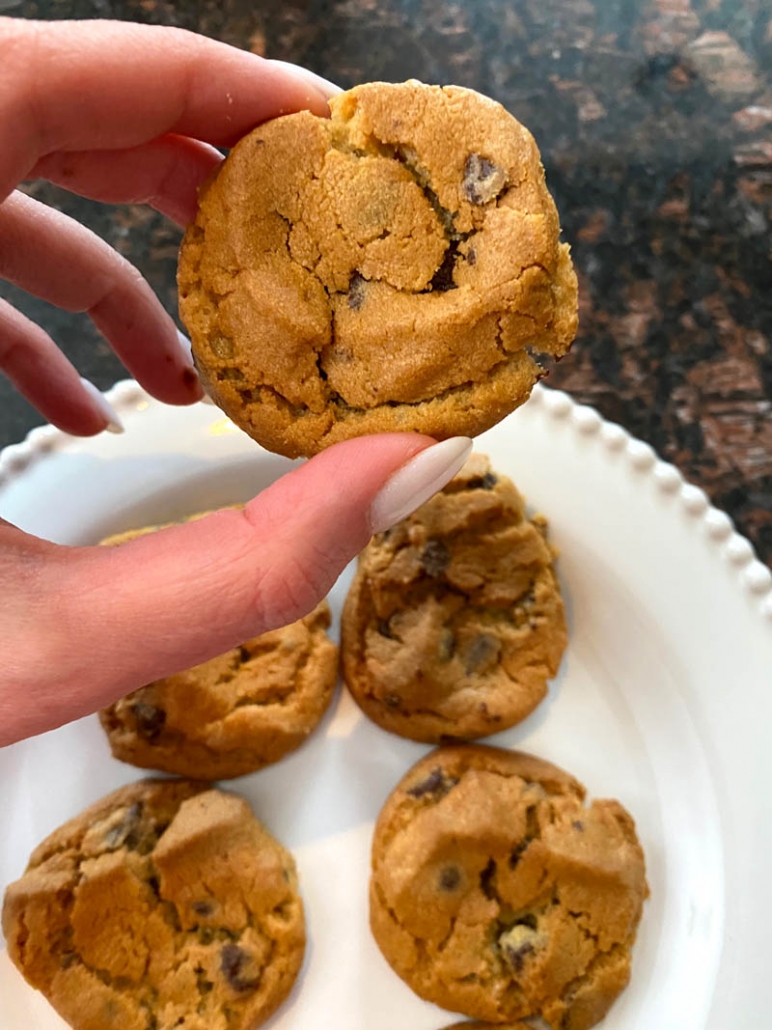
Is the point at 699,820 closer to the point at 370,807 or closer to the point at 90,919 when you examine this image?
the point at 370,807

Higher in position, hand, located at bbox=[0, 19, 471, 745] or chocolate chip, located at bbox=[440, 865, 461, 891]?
hand, located at bbox=[0, 19, 471, 745]

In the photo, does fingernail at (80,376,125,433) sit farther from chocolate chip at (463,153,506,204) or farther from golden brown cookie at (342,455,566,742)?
chocolate chip at (463,153,506,204)

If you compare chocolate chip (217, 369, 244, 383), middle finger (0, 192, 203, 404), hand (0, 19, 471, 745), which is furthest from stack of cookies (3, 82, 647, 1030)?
middle finger (0, 192, 203, 404)

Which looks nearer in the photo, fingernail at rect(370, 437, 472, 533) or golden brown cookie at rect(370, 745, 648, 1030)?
fingernail at rect(370, 437, 472, 533)

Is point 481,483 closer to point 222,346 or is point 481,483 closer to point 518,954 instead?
point 222,346

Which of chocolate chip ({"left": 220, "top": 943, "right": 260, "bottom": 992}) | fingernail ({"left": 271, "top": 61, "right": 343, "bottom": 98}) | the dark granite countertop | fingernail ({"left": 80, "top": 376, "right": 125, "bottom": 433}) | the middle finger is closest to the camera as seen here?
fingernail ({"left": 271, "top": 61, "right": 343, "bottom": 98})

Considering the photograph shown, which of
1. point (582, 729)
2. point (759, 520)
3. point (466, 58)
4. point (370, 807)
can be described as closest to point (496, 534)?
point (582, 729)
